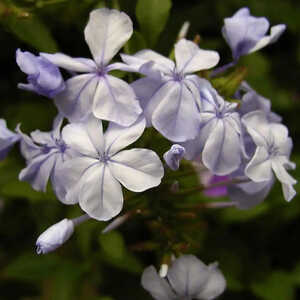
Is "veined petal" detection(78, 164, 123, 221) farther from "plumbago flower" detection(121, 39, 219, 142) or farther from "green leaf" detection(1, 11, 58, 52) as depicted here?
"green leaf" detection(1, 11, 58, 52)

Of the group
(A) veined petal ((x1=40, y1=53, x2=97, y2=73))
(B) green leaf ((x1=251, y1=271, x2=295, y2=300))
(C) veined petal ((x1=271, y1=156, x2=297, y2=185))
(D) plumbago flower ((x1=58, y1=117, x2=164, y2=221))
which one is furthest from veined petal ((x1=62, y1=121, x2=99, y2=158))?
(B) green leaf ((x1=251, y1=271, x2=295, y2=300))

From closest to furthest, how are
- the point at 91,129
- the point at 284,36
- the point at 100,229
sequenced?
the point at 91,129 < the point at 100,229 < the point at 284,36

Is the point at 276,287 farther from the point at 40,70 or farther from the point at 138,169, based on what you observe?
the point at 40,70

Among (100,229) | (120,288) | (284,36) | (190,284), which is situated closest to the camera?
(190,284)

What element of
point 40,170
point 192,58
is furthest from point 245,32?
point 40,170

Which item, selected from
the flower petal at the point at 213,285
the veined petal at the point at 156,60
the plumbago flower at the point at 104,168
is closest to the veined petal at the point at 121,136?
the plumbago flower at the point at 104,168

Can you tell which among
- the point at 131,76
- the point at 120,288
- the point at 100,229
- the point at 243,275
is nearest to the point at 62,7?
the point at 131,76

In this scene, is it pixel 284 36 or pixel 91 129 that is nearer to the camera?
pixel 91 129

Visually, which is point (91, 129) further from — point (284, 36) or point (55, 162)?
point (284, 36)
